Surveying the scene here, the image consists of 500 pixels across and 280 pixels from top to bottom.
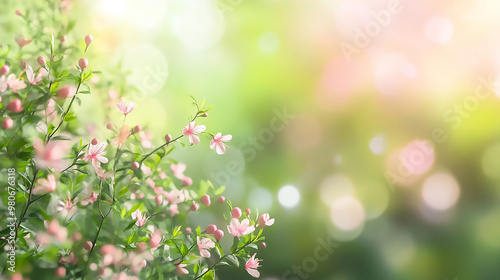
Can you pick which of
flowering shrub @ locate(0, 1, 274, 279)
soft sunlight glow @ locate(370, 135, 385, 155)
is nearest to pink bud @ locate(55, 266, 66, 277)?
flowering shrub @ locate(0, 1, 274, 279)

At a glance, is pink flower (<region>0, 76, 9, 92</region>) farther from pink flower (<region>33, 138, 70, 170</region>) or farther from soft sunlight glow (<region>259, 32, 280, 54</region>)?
soft sunlight glow (<region>259, 32, 280, 54</region>)

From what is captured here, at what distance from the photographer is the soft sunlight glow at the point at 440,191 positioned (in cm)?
194

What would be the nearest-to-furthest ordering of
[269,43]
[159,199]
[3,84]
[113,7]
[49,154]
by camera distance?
1. [49,154]
2. [3,84]
3. [159,199]
4. [113,7]
5. [269,43]

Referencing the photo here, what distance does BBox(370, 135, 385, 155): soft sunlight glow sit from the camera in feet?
6.48

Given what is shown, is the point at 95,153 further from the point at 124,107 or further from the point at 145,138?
the point at 145,138

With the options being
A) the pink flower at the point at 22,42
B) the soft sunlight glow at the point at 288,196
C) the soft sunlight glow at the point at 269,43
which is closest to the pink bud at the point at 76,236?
the pink flower at the point at 22,42

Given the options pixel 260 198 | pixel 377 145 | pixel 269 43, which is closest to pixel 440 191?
pixel 377 145

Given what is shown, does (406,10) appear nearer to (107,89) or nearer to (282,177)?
(282,177)

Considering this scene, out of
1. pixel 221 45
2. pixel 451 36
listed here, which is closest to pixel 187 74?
pixel 221 45

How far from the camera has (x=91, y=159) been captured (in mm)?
800

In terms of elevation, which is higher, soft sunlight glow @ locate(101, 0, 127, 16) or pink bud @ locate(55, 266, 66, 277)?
pink bud @ locate(55, 266, 66, 277)

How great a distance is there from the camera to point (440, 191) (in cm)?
195

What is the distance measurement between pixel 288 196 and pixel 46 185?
1.28 m

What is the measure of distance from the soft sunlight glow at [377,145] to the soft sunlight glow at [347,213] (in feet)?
0.70
